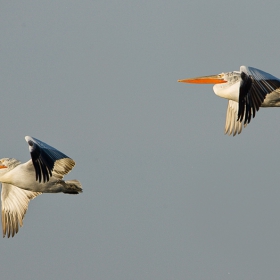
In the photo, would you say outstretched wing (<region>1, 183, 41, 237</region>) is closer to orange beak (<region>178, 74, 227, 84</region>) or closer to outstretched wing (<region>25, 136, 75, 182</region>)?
outstretched wing (<region>25, 136, 75, 182</region>)

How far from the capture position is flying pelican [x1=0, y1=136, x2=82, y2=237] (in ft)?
53.4

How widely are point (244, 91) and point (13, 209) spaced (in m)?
5.26

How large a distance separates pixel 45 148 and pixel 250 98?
3859 mm

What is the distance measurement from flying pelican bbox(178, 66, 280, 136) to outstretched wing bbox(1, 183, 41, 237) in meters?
4.32

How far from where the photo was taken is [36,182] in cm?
1722

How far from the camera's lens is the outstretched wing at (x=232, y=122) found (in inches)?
813

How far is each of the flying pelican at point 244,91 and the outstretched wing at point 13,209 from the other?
4324mm

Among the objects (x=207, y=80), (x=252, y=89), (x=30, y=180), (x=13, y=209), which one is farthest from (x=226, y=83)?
(x=13, y=209)

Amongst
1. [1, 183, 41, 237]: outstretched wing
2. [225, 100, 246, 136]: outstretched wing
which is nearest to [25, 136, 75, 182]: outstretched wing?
[1, 183, 41, 237]: outstretched wing

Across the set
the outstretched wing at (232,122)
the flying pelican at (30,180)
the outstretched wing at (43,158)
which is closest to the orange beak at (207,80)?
the outstretched wing at (232,122)

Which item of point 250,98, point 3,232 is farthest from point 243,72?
point 3,232

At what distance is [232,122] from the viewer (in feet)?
67.9

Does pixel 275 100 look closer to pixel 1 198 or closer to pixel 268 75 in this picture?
pixel 268 75

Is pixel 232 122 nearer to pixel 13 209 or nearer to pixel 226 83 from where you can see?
pixel 226 83
